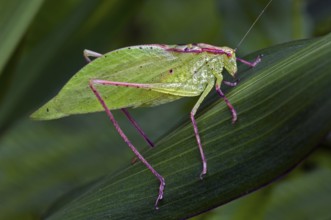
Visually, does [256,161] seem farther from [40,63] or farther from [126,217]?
[40,63]

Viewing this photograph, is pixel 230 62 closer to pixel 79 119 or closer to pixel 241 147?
pixel 241 147

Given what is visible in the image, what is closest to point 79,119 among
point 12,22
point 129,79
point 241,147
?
point 129,79

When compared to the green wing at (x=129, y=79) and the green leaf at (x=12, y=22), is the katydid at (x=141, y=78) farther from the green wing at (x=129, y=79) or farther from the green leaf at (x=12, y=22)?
the green leaf at (x=12, y=22)

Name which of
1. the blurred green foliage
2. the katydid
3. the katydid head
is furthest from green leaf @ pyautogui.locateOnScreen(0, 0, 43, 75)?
the katydid head

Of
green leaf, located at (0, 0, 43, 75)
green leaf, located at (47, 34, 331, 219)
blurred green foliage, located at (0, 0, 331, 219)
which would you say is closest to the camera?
green leaf, located at (47, 34, 331, 219)

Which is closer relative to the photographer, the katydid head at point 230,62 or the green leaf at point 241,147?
the green leaf at point 241,147

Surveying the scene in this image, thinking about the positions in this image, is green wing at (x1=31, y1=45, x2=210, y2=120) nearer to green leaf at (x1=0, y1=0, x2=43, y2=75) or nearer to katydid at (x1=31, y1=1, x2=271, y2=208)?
katydid at (x1=31, y1=1, x2=271, y2=208)

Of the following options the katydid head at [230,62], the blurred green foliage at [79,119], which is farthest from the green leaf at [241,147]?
the blurred green foliage at [79,119]
